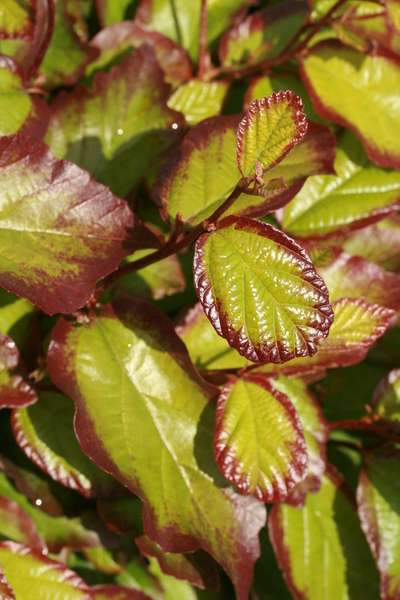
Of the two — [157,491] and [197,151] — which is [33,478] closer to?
[157,491]

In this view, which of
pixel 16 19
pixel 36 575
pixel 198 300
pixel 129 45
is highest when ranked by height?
pixel 16 19

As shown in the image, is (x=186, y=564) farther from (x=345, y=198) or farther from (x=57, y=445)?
(x=345, y=198)

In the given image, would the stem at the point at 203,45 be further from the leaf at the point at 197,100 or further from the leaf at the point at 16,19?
the leaf at the point at 16,19

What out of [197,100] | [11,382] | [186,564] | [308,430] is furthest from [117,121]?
[186,564]

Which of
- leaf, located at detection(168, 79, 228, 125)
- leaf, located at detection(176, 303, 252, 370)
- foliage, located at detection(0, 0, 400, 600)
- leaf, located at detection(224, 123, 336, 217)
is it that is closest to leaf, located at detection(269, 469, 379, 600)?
foliage, located at detection(0, 0, 400, 600)

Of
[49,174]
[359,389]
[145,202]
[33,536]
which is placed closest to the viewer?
[49,174]

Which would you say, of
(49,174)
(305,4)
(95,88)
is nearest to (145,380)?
(49,174)
